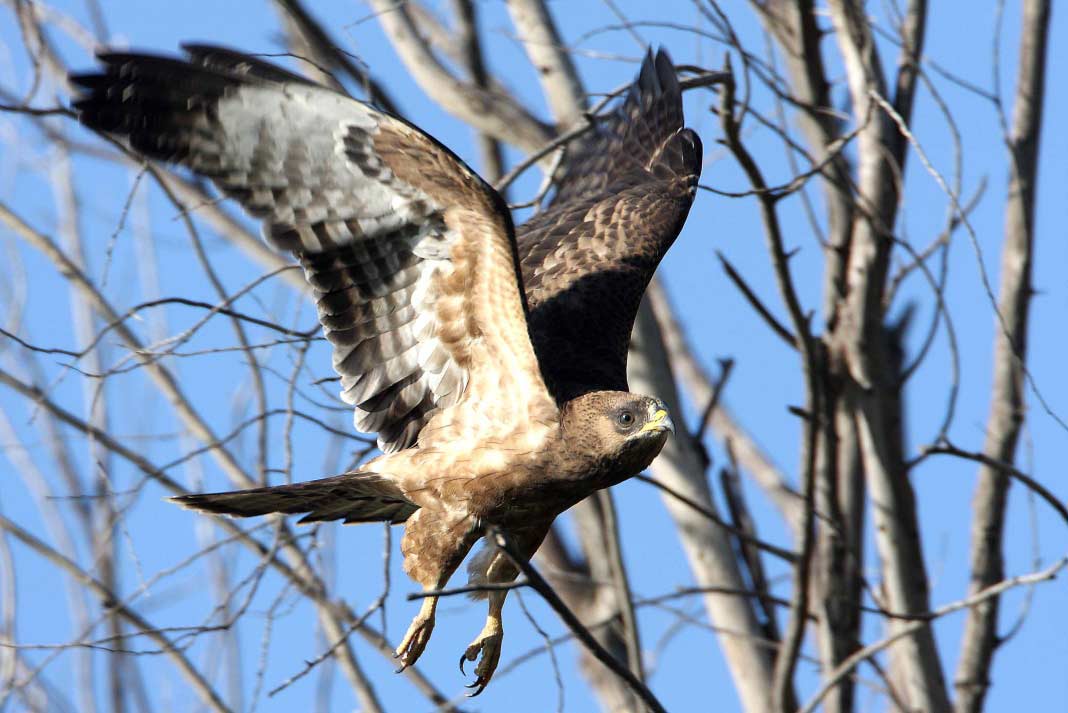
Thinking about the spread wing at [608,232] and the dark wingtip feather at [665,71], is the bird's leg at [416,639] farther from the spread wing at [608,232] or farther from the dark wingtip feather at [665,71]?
the dark wingtip feather at [665,71]

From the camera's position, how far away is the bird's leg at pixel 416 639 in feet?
16.6

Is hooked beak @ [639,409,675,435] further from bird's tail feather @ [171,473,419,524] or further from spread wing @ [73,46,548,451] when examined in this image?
bird's tail feather @ [171,473,419,524]

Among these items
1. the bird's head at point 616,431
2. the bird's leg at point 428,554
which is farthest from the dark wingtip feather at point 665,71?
the bird's leg at point 428,554

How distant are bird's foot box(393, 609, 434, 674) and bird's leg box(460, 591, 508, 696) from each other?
0.17 metres

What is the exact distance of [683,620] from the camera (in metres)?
6.45

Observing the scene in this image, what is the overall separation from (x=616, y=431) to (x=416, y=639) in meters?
0.97

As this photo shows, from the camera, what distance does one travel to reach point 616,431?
4902 mm

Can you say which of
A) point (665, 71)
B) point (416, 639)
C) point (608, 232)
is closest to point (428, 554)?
point (416, 639)

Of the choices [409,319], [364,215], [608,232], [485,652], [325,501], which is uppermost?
[608,232]

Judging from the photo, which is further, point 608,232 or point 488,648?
point 608,232

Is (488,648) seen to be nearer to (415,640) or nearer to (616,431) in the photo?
(415,640)

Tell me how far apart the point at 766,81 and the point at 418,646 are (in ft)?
8.06

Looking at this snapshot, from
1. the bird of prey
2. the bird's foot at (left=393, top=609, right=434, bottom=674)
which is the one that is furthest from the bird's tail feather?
the bird's foot at (left=393, top=609, right=434, bottom=674)

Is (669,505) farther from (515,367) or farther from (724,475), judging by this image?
(515,367)
